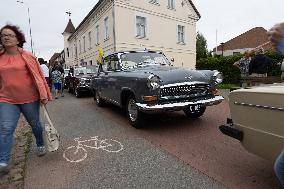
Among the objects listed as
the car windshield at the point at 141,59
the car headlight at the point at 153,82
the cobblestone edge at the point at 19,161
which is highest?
the car windshield at the point at 141,59

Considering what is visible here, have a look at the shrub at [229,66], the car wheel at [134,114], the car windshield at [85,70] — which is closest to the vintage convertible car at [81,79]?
the car windshield at [85,70]

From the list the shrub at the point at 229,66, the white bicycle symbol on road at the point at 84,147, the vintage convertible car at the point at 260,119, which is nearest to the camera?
the vintage convertible car at the point at 260,119

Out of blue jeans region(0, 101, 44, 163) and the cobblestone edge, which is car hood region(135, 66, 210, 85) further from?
the cobblestone edge

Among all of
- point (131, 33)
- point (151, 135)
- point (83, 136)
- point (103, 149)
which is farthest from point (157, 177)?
point (131, 33)

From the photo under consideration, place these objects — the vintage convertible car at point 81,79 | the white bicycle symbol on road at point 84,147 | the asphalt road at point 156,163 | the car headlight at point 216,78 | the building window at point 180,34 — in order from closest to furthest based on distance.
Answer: the asphalt road at point 156,163, the white bicycle symbol on road at point 84,147, the car headlight at point 216,78, the vintage convertible car at point 81,79, the building window at point 180,34

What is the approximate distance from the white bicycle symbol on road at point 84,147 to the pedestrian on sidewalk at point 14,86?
896 mm

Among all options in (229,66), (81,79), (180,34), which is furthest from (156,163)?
(180,34)

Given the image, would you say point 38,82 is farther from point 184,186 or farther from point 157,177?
point 184,186

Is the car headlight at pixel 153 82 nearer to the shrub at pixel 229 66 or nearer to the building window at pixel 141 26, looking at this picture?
the shrub at pixel 229 66

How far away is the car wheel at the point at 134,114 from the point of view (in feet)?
19.7

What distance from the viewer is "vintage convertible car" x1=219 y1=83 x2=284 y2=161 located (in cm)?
273

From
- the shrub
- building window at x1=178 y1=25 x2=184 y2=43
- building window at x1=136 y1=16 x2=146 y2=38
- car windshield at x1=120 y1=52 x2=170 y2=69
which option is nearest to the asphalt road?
car windshield at x1=120 y1=52 x2=170 y2=69

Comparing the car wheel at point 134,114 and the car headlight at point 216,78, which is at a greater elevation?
the car headlight at point 216,78

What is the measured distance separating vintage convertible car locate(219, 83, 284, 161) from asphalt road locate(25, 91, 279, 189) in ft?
1.91
